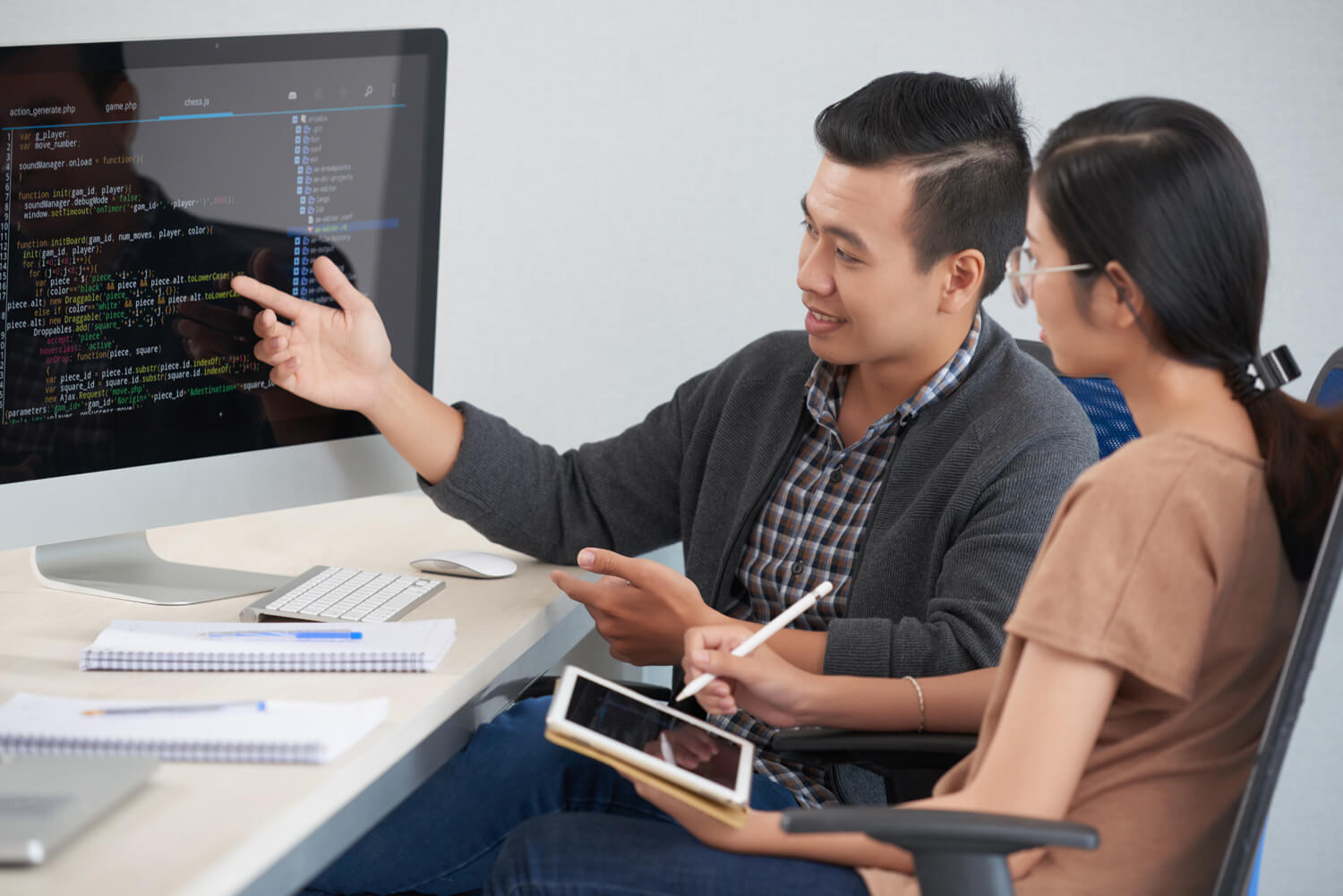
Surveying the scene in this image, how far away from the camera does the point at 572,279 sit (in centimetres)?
212

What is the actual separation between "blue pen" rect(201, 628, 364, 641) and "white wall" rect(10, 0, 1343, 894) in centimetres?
110

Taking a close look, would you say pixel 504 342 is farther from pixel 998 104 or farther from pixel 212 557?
pixel 998 104

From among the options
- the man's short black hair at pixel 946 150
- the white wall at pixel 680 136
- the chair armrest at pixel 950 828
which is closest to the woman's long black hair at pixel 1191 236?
the chair armrest at pixel 950 828

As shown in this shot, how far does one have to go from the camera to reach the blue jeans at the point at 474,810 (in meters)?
1.22

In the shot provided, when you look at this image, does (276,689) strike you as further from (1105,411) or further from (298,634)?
(1105,411)

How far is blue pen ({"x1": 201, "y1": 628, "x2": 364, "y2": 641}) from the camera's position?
3.54ft

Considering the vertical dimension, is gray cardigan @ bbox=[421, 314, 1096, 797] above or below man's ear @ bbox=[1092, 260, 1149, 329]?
below

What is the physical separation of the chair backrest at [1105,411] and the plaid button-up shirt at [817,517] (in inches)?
6.6

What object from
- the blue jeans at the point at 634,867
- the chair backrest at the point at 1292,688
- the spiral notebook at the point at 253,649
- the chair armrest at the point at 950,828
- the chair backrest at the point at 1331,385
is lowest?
→ the blue jeans at the point at 634,867

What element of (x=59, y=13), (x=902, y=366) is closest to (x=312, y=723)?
(x=902, y=366)

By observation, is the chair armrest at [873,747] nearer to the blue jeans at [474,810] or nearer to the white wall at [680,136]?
the blue jeans at [474,810]

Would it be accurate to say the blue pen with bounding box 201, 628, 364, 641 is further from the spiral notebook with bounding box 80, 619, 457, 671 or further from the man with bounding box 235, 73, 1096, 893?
the man with bounding box 235, 73, 1096, 893

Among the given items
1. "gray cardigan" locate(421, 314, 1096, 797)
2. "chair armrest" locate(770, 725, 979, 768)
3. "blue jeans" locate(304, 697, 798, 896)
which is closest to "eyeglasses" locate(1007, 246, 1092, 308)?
"gray cardigan" locate(421, 314, 1096, 797)

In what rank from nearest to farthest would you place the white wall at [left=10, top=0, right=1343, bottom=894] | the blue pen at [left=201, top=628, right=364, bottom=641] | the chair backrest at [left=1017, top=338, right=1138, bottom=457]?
the blue pen at [left=201, top=628, right=364, bottom=641] < the chair backrest at [left=1017, top=338, right=1138, bottom=457] < the white wall at [left=10, top=0, right=1343, bottom=894]
